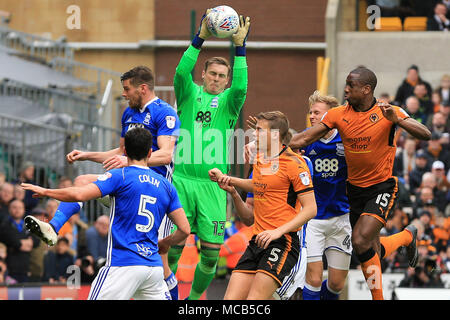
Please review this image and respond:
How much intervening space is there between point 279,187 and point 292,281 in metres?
0.92

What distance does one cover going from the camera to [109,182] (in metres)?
7.43

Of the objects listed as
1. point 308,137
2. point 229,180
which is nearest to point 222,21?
point 308,137

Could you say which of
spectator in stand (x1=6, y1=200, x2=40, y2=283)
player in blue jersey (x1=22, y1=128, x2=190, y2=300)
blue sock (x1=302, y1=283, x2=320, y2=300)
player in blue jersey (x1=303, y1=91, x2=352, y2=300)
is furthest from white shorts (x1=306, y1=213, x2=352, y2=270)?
spectator in stand (x1=6, y1=200, x2=40, y2=283)

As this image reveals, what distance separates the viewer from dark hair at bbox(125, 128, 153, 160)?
7520 mm

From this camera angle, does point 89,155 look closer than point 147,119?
Yes

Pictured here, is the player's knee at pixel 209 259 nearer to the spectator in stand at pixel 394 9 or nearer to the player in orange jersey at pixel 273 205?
the player in orange jersey at pixel 273 205

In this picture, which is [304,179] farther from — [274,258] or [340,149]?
[340,149]

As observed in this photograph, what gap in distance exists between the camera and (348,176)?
367 inches

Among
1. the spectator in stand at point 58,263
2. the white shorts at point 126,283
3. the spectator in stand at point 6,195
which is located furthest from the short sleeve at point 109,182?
the spectator in stand at point 6,195

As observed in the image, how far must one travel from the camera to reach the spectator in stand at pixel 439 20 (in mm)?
20312

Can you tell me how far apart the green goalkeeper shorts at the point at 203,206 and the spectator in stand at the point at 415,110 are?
8.34 m

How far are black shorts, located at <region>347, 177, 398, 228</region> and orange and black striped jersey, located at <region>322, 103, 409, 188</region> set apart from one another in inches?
2.6

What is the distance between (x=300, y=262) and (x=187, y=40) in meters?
16.3

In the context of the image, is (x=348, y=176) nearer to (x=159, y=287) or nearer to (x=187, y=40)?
(x=159, y=287)
